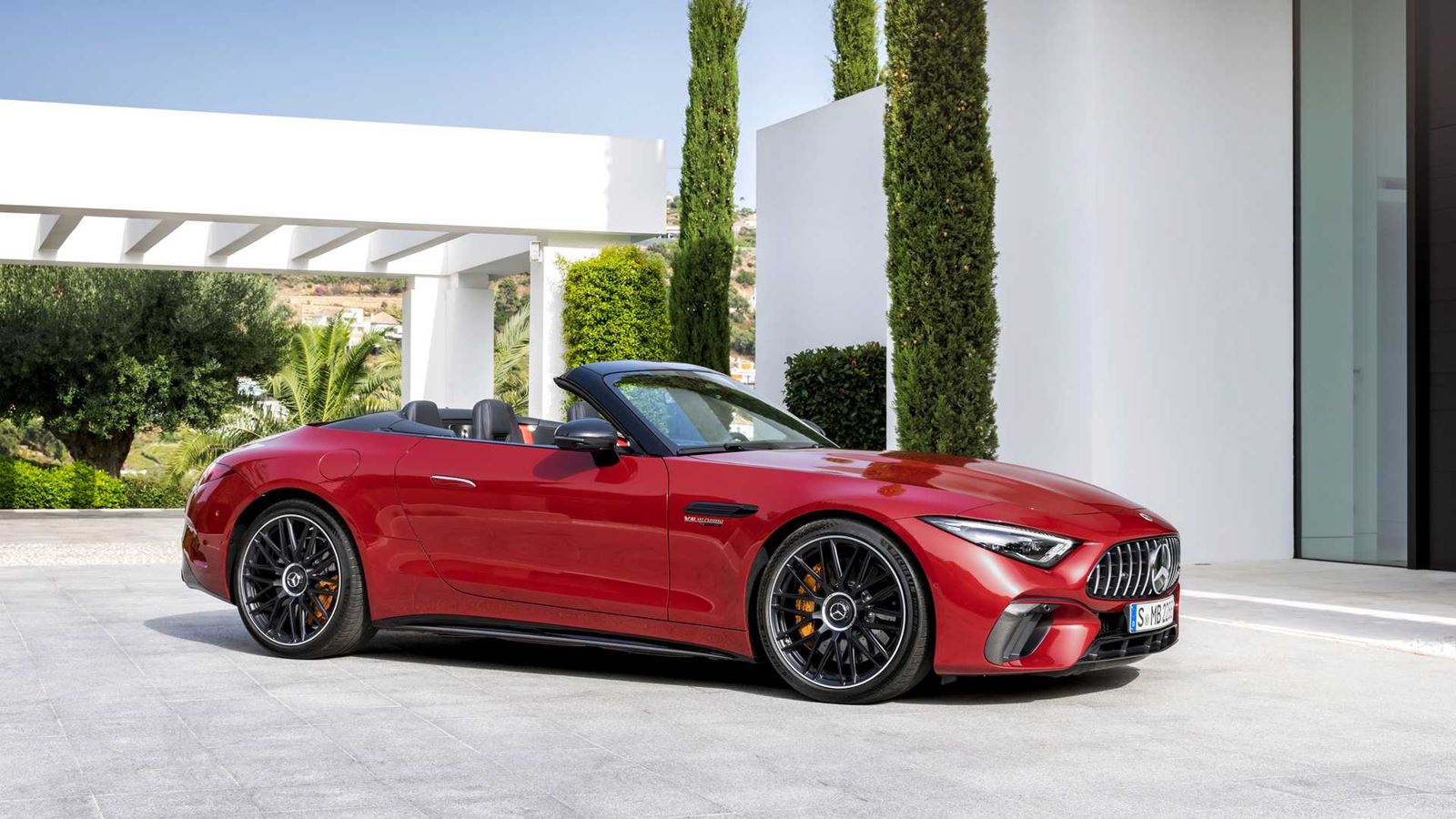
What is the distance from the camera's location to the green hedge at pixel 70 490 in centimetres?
2319

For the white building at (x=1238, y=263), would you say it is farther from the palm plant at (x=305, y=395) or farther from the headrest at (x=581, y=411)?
the palm plant at (x=305, y=395)

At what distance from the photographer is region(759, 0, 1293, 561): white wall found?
11.2m

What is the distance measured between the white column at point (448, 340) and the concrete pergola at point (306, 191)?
173cm

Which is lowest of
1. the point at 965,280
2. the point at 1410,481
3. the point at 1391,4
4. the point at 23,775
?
the point at 23,775

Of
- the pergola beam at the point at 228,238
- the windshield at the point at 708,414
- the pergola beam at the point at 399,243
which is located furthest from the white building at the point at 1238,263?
the pergola beam at the point at 228,238

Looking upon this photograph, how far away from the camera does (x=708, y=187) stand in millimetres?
17547

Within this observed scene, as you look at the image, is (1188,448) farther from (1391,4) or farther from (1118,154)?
(1391,4)

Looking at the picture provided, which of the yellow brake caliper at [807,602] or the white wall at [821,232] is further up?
the white wall at [821,232]

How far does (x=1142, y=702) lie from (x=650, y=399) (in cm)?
235

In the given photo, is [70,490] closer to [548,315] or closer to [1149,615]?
[548,315]

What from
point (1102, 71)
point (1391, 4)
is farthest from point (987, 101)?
point (1391, 4)

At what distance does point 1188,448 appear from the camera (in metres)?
11.4

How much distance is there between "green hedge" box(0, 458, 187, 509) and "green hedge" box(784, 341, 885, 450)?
13.4 m

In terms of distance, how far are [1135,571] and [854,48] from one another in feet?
61.0
